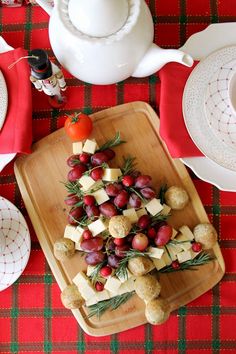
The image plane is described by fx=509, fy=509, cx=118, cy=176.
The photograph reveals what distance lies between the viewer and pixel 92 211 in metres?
0.92

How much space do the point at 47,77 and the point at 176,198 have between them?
31 centimetres

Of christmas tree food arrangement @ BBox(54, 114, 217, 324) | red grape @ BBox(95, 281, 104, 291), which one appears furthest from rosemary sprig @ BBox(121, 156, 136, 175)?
red grape @ BBox(95, 281, 104, 291)

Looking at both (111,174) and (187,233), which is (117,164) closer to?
(111,174)

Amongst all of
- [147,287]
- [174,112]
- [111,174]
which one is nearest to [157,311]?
[147,287]

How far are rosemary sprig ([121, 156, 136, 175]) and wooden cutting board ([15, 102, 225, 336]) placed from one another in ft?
0.04

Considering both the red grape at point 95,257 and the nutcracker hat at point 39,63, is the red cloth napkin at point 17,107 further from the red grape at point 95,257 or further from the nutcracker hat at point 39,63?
the red grape at point 95,257

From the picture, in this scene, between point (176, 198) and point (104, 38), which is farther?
point (176, 198)

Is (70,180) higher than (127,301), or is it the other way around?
(70,180)

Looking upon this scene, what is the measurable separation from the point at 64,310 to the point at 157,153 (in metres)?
0.34

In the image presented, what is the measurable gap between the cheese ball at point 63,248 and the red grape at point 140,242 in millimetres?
122

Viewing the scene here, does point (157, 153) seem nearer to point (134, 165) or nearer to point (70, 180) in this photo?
point (134, 165)

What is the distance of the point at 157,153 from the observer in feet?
3.18

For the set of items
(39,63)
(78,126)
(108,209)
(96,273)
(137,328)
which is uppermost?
(39,63)

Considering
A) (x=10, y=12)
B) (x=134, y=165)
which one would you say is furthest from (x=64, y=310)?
(x=10, y=12)
